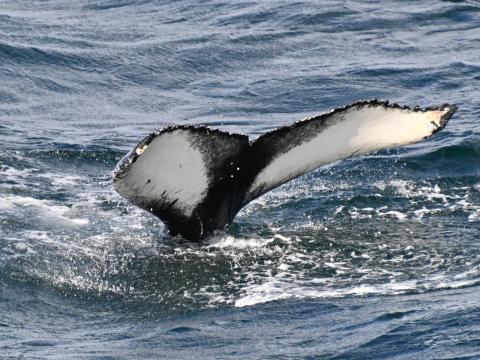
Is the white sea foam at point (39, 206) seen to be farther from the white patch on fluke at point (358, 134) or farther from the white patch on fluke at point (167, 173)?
the white patch on fluke at point (358, 134)

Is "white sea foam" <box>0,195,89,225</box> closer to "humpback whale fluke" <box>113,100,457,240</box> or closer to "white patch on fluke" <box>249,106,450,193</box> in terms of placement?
"humpback whale fluke" <box>113,100,457,240</box>

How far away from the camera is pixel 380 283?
7336 mm

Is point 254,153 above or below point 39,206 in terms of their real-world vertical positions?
above

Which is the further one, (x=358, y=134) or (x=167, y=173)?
(x=358, y=134)

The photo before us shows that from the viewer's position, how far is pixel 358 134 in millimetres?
7367

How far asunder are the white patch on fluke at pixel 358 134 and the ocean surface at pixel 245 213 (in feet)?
2.27

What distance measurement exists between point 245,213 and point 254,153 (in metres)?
1.59

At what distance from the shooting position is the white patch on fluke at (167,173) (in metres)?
6.88

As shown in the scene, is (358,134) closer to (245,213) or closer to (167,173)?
(167,173)

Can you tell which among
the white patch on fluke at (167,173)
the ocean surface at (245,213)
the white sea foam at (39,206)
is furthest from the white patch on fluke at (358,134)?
the white sea foam at (39,206)

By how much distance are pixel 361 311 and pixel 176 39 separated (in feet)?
32.9

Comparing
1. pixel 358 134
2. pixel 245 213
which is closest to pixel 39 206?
pixel 245 213

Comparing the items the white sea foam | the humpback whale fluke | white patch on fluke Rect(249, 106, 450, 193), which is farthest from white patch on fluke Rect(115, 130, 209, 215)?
the white sea foam

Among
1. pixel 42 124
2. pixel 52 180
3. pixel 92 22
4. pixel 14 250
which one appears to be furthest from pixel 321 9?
pixel 14 250
